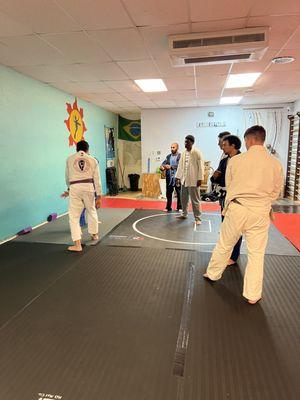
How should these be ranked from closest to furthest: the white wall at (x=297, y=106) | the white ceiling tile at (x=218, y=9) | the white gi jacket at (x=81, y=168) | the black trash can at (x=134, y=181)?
the white ceiling tile at (x=218, y=9)
the white gi jacket at (x=81, y=168)
the white wall at (x=297, y=106)
the black trash can at (x=134, y=181)

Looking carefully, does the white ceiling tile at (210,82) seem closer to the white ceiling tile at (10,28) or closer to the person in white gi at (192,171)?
the person in white gi at (192,171)

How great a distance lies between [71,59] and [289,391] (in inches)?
167

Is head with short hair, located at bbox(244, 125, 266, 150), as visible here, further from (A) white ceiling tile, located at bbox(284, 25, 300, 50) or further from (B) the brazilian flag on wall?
(B) the brazilian flag on wall

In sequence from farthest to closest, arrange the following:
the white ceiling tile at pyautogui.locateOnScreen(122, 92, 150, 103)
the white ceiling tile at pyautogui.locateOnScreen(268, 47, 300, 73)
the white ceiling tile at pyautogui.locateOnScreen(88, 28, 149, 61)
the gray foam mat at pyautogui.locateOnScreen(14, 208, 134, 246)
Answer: the white ceiling tile at pyautogui.locateOnScreen(122, 92, 150, 103), the gray foam mat at pyautogui.locateOnScreen(14, 208, 134, 246), the white ceiling tile at pyautogui.locateOnScreen(268, 47, 300, 73), the white ceiling tile at pyautogui.locateOnScreen(88, 28, 149, 61)

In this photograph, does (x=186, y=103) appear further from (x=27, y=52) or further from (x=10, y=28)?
(x=10, y=28)

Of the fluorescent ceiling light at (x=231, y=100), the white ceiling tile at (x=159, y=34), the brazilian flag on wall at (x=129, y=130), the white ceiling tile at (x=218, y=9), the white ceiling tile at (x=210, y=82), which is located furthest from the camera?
the brazilian flag on wall at (x=129, y=130)

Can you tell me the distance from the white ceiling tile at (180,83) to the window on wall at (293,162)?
345 centimetres

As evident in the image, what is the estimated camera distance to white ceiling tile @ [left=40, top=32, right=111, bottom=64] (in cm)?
312

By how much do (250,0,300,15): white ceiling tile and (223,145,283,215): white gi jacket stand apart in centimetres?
123

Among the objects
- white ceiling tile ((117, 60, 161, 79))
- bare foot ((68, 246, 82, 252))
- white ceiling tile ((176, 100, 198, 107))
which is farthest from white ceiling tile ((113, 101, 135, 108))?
bare foot ((68, 246, 82, 252))

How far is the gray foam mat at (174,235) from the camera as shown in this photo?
3.98 meters

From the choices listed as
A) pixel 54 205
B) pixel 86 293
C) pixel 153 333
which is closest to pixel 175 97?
pixel 54 205

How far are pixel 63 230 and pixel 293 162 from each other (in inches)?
253

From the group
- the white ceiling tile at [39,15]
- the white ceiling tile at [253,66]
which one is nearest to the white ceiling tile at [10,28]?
the white ceiling tile at [39,15]
